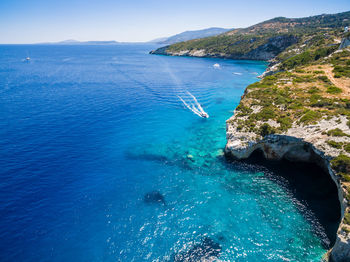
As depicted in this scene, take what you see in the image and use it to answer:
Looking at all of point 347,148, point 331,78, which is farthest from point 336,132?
point 331,78

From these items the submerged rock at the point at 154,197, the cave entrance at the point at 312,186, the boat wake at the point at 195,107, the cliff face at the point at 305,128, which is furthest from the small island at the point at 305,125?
the submerged rock at the point at 154,197

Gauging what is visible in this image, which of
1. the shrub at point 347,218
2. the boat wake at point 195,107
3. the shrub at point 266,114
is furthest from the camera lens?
the boat wake at point 195,107

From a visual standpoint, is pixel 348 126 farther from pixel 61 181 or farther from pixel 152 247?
pixel 61 181

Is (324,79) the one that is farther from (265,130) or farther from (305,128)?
(265,130)

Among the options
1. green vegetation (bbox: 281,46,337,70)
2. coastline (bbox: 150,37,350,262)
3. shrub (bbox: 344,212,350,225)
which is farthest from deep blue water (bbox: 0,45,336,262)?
green vegetation (bbox: 281,46,337,70)

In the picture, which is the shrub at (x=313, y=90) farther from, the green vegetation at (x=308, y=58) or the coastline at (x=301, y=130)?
the green vegetation at (x=308, y=58)
